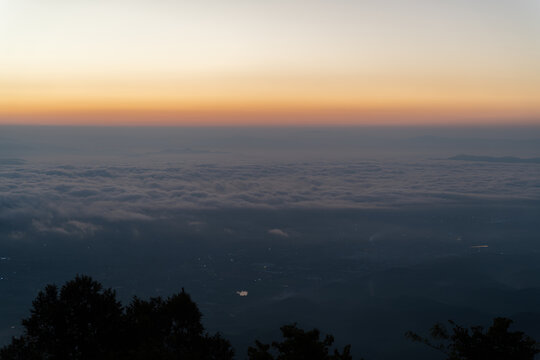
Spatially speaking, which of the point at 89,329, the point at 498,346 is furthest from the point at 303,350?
the point at 89,329

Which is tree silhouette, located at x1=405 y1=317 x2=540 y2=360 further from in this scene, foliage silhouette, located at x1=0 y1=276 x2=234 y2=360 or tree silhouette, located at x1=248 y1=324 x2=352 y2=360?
foliage silhouette, located at x1=0 y1=276 x2=234 y2=360

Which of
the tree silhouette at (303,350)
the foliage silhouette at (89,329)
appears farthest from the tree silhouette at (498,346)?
the foliage silhouette at (89,329)

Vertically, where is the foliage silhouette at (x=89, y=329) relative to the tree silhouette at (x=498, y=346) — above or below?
below

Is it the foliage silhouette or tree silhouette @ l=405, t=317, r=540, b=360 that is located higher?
tree silhouette @ l=405, t=317, r=540, b=360

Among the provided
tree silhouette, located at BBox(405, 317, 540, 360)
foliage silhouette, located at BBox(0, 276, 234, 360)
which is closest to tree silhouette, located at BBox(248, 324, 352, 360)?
tree silhouette, located at BBox(405, 317, 540, 360)

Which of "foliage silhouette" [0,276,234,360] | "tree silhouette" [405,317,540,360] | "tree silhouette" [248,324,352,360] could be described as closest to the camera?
"tree silhouette" [248,324,352,360]

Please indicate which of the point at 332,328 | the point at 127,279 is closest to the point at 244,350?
the point at 332,328

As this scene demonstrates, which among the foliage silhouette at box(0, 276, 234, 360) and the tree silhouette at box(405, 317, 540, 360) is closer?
the tree silhouette at box(405, 317, 540, 360)

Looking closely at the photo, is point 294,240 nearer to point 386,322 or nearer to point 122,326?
point 386,322

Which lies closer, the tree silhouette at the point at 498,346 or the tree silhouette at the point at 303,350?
the tree silhouette at the point at 303,350

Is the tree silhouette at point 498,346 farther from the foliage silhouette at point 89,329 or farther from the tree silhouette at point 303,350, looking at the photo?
the foliage silhouette at point 89,329

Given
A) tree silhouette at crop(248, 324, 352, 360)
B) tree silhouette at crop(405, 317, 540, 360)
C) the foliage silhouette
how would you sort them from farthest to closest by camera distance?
the foliage silhouette, tree silhouette at crop(405, 317, 540, 360), tree silhouette at crop(248, 324, 352, 360)
